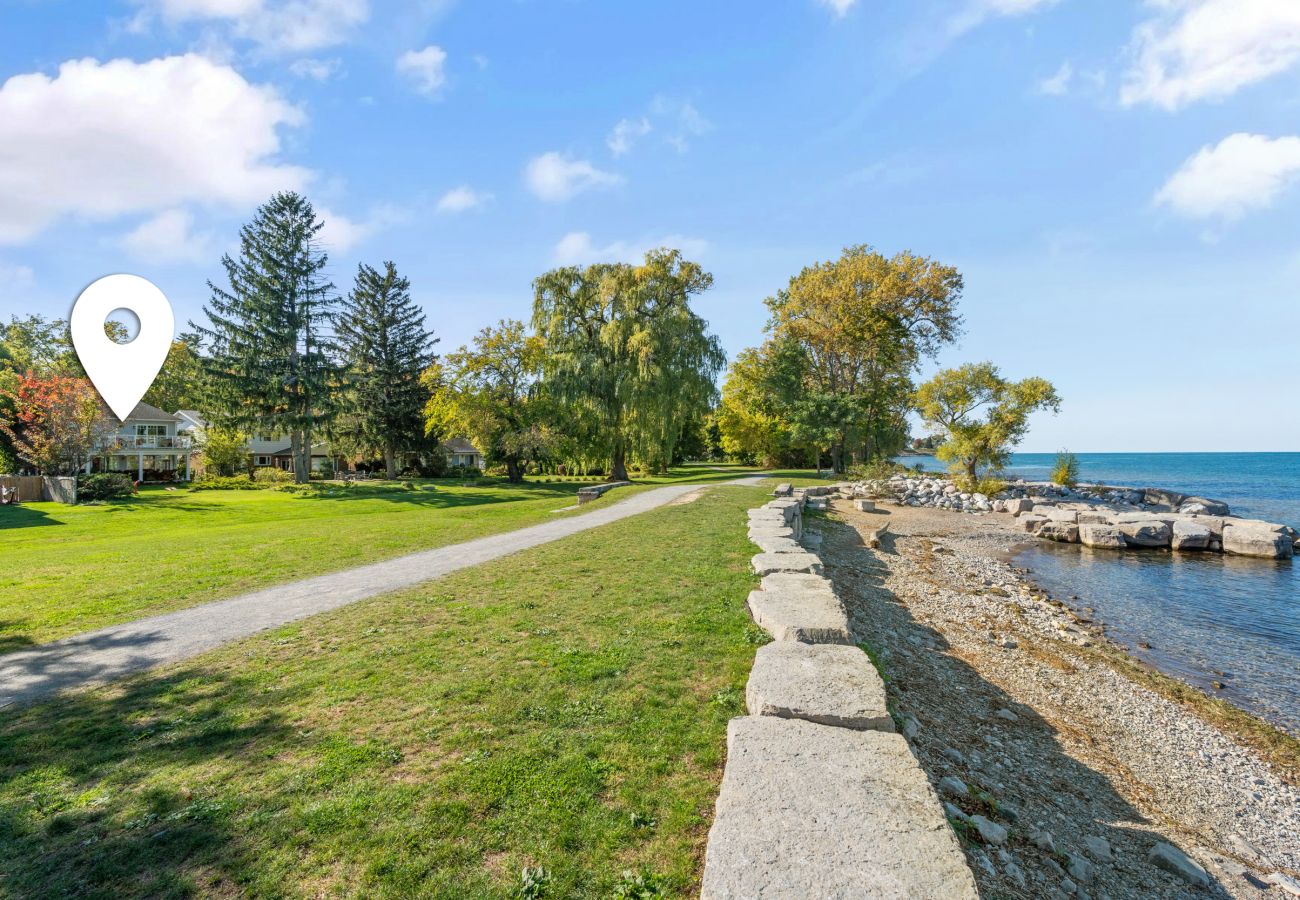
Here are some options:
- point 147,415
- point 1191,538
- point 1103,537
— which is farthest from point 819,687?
point 147,415

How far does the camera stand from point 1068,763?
4926 mm

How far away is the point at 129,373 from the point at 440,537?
5919mm

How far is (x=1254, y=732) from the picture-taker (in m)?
5.82

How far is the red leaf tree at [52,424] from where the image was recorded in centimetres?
2527

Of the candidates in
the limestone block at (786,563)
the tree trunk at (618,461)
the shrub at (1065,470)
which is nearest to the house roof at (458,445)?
the tree trunk at (618,461)

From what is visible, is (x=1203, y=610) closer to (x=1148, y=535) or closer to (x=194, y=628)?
(x=1148, y=535)

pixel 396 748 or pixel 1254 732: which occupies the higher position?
pixel 396 748

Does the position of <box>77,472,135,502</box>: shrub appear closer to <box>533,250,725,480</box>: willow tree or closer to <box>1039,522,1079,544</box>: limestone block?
<box>533,250,725,480</box>: willow tree

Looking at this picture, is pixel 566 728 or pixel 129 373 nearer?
pixel 566 728

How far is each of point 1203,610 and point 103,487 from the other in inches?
1452

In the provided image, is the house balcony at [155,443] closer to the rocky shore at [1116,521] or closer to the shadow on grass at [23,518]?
the shadow on grass at [23,518]

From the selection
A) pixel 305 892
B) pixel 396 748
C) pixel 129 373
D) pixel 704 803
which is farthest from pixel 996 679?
pixel 129 373

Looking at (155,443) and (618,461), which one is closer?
(618,461)

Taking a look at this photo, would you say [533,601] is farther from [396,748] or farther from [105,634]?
[105,634]
